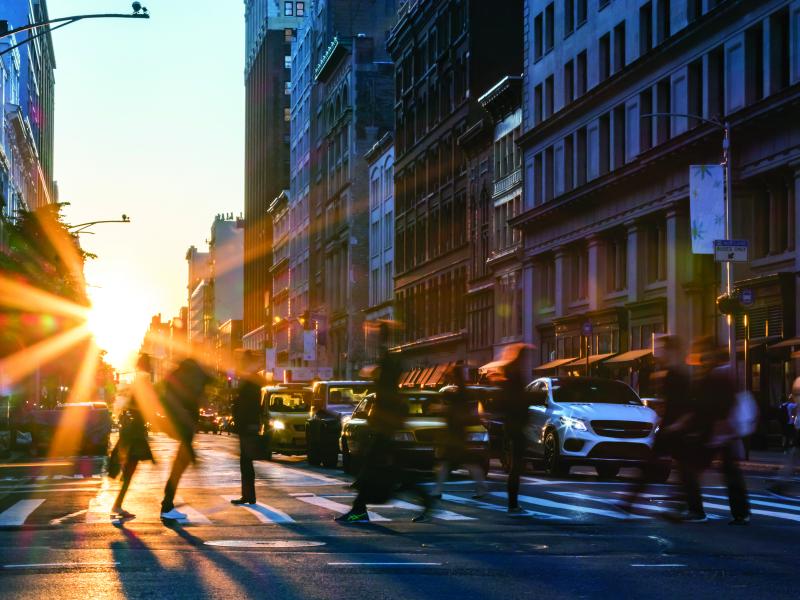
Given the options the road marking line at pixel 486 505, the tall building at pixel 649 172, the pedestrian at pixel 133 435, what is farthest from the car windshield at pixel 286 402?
the pedestrian at pixel 133 435

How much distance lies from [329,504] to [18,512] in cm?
382

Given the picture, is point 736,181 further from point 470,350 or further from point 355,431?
point 470,350

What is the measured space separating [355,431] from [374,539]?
12239 millimetres

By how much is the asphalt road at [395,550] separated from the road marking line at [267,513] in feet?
0.13

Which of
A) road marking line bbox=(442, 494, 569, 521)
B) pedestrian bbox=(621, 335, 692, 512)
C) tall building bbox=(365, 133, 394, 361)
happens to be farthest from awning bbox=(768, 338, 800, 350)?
tall building bbox=(365, 133, 394, 361)

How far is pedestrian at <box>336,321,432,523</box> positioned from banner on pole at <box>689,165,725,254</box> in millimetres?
25722

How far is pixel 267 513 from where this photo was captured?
17234 millimetres

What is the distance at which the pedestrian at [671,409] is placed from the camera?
595 inches

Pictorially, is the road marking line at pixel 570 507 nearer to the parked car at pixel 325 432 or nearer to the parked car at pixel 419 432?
the parked car at pixel 419 432

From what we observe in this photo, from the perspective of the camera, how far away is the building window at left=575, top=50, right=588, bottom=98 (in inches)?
2308

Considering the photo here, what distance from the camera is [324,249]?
117m

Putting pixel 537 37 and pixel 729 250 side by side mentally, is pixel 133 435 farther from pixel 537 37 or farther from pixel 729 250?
pixel 537 37

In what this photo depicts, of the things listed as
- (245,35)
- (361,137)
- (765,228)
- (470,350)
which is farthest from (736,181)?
(245,35)

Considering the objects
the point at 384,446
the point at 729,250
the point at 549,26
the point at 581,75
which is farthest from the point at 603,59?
the point at 384,446
